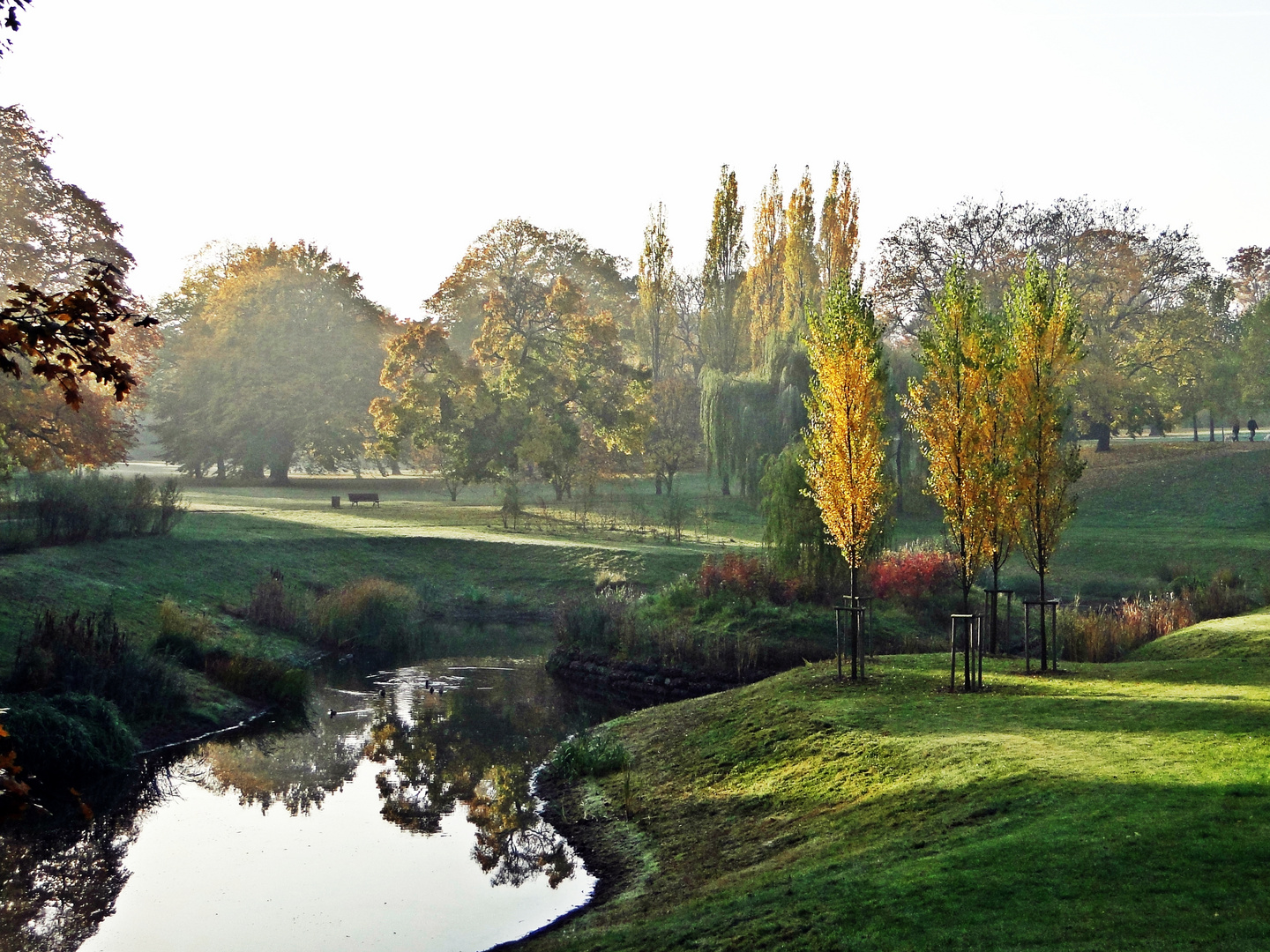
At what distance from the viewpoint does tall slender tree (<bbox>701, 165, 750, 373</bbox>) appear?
55.4m

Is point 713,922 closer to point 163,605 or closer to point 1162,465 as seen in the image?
point 163,605

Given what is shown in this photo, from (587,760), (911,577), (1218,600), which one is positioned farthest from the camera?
(1218,600)

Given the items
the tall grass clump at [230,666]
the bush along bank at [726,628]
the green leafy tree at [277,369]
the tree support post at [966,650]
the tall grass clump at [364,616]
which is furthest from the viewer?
the green leafy tree at [277,369]

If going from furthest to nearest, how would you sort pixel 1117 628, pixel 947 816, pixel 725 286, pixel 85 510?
pixel 725 286
pixel 85 510
pixel 1117 628
pixel 947 816

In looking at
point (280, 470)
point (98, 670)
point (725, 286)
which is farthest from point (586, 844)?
point (280, 470)

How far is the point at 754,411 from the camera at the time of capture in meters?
42.9

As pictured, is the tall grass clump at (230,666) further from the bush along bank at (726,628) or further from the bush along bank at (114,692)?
the bush along bank at (726,628)

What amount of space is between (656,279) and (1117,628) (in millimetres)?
43074

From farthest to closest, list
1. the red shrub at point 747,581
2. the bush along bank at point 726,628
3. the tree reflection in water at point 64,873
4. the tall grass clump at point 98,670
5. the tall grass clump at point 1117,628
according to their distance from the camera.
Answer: the red shrub at point 747,581, the bush along bank at point 726,628, the tall grass clump at point 1117,628, the tall grass clump at point 98,670, the tree reflection in water at point 64,873

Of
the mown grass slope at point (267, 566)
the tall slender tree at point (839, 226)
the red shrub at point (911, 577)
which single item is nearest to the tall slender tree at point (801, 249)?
the tall slender tree at point (839, 226)

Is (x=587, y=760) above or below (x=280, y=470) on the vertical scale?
below

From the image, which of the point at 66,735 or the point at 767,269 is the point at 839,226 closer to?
the point at 767,269

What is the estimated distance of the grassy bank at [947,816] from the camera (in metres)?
7.40

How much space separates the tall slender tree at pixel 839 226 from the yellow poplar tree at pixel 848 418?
35.9m
